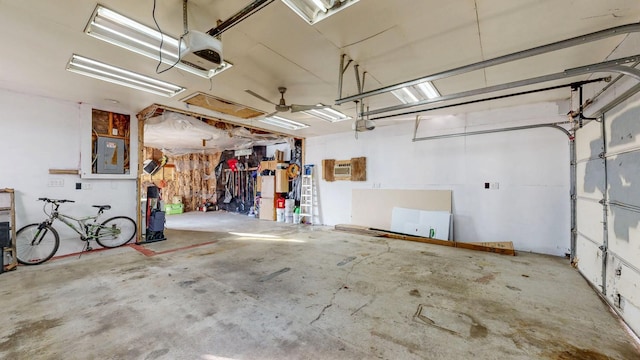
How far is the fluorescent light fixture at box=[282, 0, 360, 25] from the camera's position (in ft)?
6.54

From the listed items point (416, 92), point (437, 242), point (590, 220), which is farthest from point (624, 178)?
point (437, 242)

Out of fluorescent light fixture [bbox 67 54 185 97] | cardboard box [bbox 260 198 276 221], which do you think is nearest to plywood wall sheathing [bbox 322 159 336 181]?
cardboard box [bbox 260 198 276 221]

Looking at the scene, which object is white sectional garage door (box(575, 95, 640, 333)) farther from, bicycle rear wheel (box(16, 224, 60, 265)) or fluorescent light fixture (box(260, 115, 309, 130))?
bicycle rear wheel (box(16, 224, 60, 265))

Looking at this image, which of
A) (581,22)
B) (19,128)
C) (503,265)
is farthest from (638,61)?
(19,128)

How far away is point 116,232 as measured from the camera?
474cm

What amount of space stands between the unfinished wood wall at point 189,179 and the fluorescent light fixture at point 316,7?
1000 centimetres

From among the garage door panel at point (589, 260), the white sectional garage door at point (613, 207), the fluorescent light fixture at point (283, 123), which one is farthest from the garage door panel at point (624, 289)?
the fluorescent light fixture at point (283, 123)

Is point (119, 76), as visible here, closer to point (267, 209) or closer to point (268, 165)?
point (268, 165)

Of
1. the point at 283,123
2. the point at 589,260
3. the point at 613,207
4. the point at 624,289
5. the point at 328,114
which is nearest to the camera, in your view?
the point at 624,289

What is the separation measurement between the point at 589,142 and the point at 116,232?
25.7ft

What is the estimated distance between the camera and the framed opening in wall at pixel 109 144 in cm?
457

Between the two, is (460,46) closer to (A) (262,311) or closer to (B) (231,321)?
(A) (262,311)

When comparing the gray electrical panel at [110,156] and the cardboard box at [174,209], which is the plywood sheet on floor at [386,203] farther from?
the cardboard box at [174,209]

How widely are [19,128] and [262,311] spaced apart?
4.99 metres
